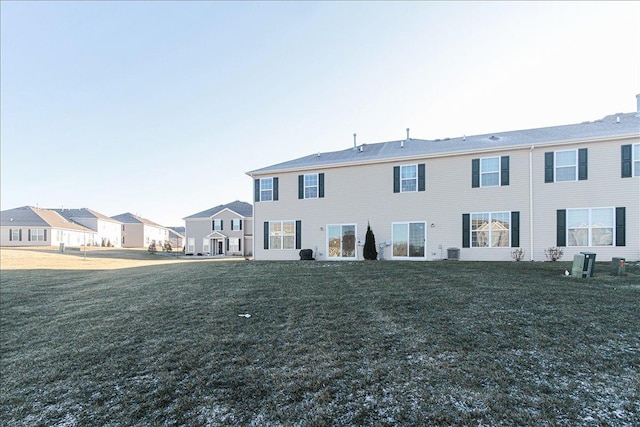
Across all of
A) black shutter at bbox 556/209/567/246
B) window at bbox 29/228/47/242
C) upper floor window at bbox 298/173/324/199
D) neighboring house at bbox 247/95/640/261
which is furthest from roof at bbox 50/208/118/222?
black shutter at bbox 556/209/567/246

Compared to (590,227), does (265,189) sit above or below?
above

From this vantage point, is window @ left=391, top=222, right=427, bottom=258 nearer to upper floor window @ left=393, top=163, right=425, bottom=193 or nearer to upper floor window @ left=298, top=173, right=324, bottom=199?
upper floor window @ left=393, top=163, right=425, bottom=193

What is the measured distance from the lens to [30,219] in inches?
1586

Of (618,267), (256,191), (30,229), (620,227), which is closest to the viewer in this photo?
(618,267)

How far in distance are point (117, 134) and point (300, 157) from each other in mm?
15499

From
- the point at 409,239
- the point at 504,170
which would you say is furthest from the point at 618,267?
the point at 409,239

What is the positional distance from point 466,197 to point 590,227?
15.2 ft

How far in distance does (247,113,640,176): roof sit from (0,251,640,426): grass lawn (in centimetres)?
754

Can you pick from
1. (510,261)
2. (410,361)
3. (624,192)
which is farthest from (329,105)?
(410,361)

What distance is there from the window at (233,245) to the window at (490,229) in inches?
1053

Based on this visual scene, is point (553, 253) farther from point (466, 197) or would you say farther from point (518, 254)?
point (466, 197)

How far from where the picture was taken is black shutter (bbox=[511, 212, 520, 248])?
42.9ft

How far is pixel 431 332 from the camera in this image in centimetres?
455

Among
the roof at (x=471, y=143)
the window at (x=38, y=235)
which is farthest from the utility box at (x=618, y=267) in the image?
the window at (x=38, y=235)
